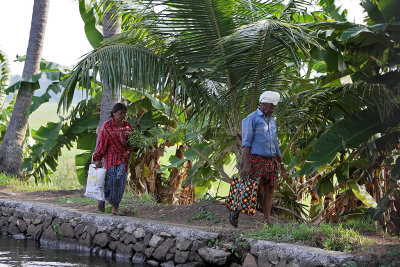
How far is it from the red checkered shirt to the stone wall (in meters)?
0.89

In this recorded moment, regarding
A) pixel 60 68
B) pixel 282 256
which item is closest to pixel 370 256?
pixel 282 256

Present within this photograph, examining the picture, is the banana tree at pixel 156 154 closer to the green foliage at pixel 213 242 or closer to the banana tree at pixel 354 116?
the banana tree at pixel 354 116

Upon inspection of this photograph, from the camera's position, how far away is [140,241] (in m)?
8.74

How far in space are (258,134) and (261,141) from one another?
0.33ft

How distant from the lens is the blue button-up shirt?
312 inches

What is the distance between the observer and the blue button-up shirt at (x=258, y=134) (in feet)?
26.0

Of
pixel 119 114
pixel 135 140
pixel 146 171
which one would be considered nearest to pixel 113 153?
pixel 135 140

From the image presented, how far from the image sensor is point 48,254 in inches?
359

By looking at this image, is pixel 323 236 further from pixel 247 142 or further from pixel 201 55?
pixel 201 55

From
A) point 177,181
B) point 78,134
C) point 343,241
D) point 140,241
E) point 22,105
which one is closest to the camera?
point 343,241

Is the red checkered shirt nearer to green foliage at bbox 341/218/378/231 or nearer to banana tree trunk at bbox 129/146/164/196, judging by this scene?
green foliage at bbox 341/218/378/231

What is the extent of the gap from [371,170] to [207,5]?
12.1ft

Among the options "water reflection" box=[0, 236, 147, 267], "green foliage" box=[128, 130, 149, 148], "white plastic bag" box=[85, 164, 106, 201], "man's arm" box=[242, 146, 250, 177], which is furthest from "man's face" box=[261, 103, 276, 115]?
"white plastic bag" box=[85, 164, 106, 201]

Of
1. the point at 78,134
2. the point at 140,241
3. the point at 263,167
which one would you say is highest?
the point at 78,134
